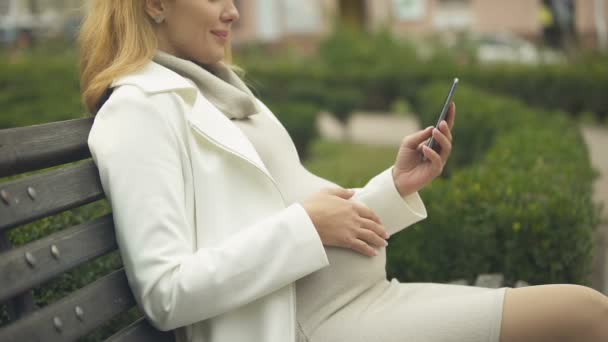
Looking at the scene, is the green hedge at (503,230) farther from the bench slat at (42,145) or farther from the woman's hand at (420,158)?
the bench slat at (42,145)

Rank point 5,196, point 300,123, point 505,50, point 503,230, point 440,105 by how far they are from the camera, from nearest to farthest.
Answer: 1. point 5,196
2. point 503,230
3. point 440,105
4. point 300,123
5. point 505,50

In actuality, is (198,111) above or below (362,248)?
above

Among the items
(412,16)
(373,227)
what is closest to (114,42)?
(373,227)

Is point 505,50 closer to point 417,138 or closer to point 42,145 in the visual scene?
point 417,138

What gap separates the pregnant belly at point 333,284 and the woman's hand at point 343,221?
3 cm

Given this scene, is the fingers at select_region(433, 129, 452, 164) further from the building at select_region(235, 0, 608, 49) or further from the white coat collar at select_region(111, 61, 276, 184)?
the building at select_region(235, 0, 608, 49)

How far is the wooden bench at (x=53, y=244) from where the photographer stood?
1538 mm

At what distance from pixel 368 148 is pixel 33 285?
907cm

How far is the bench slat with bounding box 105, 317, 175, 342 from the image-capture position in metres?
1.80

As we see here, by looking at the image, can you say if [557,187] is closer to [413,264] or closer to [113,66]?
[413,264]

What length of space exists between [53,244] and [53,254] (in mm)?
24

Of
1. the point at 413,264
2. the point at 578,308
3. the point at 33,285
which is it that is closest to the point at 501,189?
the point at 413,264

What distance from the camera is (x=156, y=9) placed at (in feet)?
6.43

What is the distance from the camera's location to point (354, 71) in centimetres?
1442
